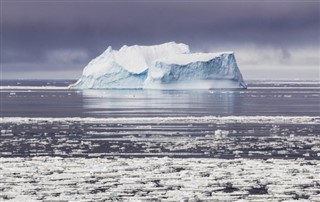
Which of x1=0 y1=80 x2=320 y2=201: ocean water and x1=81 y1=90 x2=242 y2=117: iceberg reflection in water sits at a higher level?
x1=81 y1=90 x2=242 y2=117: iceberg reflection in water

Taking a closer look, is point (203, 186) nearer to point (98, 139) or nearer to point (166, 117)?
point (98, 139)

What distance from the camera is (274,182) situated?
1638cm

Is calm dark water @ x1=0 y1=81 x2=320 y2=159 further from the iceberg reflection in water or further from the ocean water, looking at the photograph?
the iceberg reflection in water

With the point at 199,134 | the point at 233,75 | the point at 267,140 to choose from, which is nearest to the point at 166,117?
the point at 199,134

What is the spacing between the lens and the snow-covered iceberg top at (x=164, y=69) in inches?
3236

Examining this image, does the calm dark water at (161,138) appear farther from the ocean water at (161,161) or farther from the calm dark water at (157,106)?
the calm dark water at (157,106)

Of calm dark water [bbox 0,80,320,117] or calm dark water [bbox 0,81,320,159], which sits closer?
calm dark water [bbox 0,81,320,159]

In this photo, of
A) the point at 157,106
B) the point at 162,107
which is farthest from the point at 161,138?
the point at 157,106

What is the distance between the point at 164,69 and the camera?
3248 inches

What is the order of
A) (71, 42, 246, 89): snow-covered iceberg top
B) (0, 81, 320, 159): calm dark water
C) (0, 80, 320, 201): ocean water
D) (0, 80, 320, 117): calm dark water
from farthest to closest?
(71, 42, 246, 89): snow-covered iceberg top → (0, 80, 320, 117): calm dark water → (0, 81, 320, 159): calm dark water → (0, 80, 320, 201): ocean water

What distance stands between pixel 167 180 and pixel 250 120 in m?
23.9

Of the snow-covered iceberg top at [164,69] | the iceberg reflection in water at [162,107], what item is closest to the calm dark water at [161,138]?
the iceberg reflection in water at [162,107]


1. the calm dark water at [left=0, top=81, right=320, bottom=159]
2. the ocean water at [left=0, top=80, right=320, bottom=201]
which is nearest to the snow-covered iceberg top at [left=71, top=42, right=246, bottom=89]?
the calm dark water at [left=0, top=81, right=320, bottom=159]

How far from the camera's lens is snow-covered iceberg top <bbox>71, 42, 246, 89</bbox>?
82188 mm
